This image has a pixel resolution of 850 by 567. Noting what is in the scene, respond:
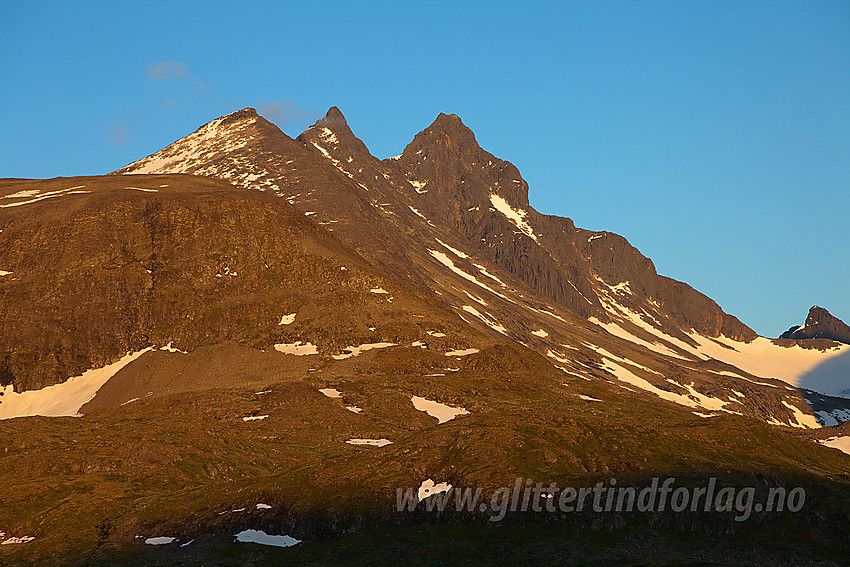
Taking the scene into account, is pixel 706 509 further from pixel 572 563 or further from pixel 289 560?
pixel 289 560

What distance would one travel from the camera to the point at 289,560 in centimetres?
9019

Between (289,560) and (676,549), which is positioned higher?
(676,549)

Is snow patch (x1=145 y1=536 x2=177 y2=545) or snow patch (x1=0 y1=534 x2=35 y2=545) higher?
snow patch (x1=145 y1=536 x2=177 y2=545)

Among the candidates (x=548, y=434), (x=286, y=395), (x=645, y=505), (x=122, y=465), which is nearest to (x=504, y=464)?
(x=548, y=434)

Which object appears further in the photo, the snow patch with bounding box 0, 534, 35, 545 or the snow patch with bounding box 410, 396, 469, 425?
the snow patch with bounding box 410, 396, 469, 425

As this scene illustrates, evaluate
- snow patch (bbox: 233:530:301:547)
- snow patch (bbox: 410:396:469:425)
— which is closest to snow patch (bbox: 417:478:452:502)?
snow patch (bbox: 233:530:301:547)

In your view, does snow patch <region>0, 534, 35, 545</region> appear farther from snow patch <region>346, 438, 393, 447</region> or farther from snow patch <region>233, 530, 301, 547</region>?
snow patch <region>346, 438, 393, 447</region>

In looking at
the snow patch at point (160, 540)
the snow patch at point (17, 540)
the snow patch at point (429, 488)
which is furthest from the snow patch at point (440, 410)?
the snow patch at point (17, 540)

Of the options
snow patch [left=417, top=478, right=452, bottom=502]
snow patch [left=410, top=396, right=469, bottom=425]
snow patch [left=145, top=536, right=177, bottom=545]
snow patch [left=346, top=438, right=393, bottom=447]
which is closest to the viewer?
snow patch [left=145, top=536, right=177, bottom=545]

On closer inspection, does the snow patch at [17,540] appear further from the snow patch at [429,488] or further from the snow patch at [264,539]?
the snow patch at [429,488]

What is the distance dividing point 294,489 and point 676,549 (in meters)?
51.3

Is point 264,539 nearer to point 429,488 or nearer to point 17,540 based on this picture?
point 429,488

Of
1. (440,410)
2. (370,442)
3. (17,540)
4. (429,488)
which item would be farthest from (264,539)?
(440,410)

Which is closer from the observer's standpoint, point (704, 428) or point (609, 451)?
point (609, 451)
